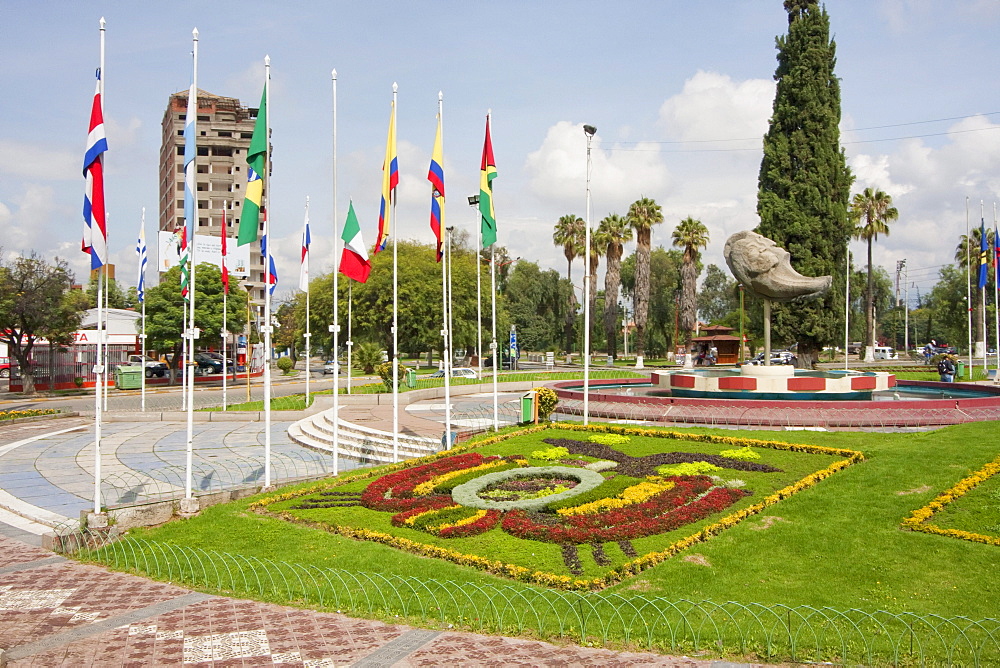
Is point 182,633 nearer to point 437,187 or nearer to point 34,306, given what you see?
point 437,187

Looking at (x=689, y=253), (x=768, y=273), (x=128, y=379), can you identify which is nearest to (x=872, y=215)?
(x=689, y=253)

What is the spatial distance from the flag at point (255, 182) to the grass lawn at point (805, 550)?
492 cm

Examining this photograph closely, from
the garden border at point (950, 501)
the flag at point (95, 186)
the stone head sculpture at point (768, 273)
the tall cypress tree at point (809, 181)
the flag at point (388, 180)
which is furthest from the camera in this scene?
the tall cypress tree at point (809, 181)

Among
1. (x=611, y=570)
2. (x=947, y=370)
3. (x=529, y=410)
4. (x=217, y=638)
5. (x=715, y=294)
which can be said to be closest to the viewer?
(x=217, y=638)

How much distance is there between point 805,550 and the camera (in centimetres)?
975

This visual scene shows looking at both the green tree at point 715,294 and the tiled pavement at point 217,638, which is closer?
the tiled pavement at point 217,638

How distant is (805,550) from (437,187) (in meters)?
11.0

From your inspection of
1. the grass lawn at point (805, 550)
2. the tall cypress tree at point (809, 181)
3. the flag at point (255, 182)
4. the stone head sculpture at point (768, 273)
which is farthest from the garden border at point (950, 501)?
the tall cypress tree at point (809, 181)

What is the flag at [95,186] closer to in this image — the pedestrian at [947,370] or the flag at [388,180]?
the flag at [388,180]

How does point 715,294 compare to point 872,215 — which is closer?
point 872,215

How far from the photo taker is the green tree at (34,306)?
36781 millimetres

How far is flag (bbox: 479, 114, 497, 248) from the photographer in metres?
18.1

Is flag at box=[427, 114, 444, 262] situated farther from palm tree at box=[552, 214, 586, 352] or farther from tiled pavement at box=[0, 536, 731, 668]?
palm tree at box=[552, 214, 586, 352]

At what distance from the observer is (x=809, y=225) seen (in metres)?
41.7
